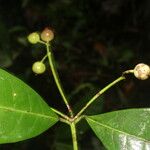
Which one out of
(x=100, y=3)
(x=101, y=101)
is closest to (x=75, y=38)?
(x=100, y=3)

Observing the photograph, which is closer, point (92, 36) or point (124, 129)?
point (124, 129)

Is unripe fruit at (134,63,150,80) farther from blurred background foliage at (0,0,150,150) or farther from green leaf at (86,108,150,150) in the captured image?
blurred background foliage at (0,0,150,150)

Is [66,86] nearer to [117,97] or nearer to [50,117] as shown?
[117,97]

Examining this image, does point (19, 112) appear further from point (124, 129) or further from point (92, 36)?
point (92, 36)

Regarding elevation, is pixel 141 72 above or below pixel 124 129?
above

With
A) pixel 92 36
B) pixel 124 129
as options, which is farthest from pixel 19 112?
pixel 92 36

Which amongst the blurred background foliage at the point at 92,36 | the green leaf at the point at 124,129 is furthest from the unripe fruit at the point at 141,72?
the blurred background foliage at the point at 92,36

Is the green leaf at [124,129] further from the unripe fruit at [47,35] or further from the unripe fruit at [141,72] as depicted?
the unripe fruit at [47,35]
